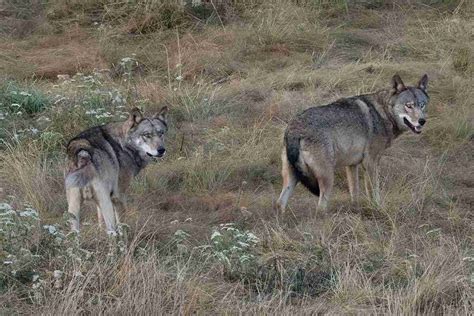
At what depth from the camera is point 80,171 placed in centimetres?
741

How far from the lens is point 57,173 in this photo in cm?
888

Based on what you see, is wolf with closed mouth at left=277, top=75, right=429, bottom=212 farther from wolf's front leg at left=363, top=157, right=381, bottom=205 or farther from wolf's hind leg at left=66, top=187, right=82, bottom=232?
wolf's hind leg at left=66, top=187, right=82, bottom=232

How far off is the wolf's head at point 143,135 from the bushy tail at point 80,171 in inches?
34.3

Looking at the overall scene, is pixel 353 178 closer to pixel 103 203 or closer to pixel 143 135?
pixel 143 135

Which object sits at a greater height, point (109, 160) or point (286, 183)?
point (109, 160)

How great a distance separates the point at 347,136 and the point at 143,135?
188cm

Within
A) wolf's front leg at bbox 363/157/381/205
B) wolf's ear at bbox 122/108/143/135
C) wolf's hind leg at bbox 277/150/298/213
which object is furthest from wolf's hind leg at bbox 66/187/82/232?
wolf's front leg at bbox 363/157/381/205

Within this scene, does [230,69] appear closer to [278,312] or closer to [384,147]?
[384,147]

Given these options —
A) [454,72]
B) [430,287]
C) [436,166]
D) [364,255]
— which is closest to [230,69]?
[454,72]

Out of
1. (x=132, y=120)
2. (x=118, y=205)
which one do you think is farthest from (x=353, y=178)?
(x=118, y=205)

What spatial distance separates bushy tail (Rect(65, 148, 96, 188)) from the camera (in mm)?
7402

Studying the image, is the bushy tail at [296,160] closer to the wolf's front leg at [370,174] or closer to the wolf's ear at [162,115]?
the wolf's front leg at [370,174]

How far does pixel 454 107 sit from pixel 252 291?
5.44m

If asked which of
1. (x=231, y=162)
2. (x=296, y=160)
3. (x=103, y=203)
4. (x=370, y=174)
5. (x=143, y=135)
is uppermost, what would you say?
(x=143, y=135)
